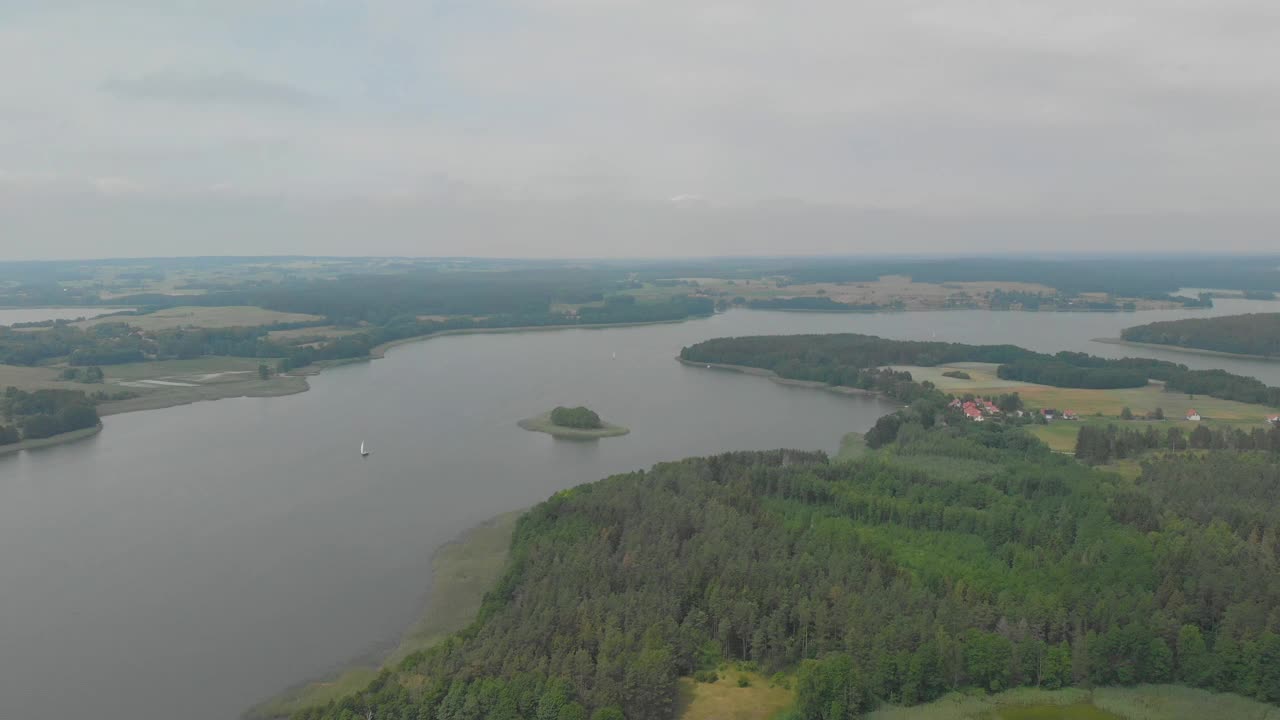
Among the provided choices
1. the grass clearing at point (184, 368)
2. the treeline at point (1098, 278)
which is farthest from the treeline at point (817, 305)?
the grass clearing at point (184, 368)

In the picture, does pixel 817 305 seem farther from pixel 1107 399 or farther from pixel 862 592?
pixel 862 592

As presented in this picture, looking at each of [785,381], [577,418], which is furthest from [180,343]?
[785,381]

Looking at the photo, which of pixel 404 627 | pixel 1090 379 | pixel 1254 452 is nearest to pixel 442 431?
pixel 404 627

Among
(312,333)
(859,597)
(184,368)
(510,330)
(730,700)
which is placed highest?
(312,333)

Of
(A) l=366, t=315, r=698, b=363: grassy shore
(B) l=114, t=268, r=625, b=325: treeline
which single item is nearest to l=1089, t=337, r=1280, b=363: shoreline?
(A) l=366, t=315, r=698, b=363: grassy shore

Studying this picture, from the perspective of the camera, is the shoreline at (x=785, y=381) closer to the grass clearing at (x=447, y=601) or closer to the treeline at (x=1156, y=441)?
the treeline at (x=1156, y=441)

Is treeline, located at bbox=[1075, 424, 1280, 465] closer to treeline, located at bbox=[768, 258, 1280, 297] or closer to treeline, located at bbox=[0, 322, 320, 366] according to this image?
treeline, located at bbox=[0, 322, 320, 366]

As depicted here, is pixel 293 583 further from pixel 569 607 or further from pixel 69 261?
pixel 69 261
